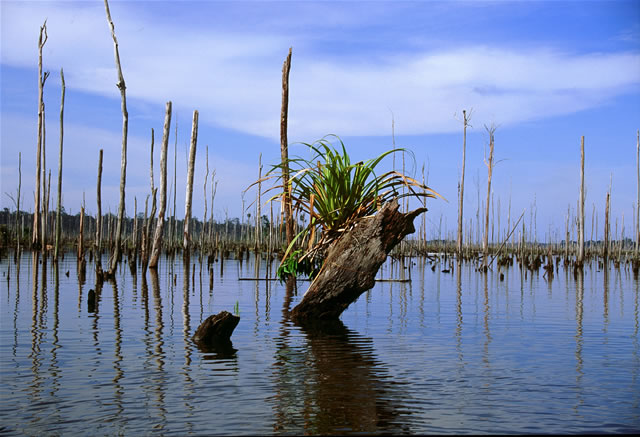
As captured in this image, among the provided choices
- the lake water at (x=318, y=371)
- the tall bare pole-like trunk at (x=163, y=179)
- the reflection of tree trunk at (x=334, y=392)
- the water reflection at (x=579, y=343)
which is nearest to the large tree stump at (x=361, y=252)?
the lake water at (x=318, y=371)

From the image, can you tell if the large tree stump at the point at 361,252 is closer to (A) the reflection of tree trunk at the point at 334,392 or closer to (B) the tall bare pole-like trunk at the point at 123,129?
(A) the reflection of tree trunk at the point at 334,392

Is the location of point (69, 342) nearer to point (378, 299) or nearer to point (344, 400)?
point (344, 400)

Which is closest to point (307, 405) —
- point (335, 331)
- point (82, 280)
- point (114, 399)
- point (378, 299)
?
point (114, 399)

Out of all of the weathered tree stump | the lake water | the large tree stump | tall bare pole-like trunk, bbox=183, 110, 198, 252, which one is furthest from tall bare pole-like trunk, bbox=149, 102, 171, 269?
the weathered tree stump

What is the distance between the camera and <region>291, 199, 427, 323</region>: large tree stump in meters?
7.48

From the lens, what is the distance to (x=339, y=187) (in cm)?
779

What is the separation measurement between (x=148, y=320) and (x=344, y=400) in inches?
175

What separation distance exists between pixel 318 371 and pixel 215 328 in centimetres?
155

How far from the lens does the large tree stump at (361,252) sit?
748 cm

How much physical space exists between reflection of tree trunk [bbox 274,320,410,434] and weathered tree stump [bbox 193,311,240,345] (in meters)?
0.60

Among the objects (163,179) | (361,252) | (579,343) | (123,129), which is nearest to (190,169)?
(163,179)

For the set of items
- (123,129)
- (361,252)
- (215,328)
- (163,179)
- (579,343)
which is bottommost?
(579,343)

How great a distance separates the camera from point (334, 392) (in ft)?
14.4

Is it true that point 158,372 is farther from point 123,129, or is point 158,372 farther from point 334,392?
point 123,129
